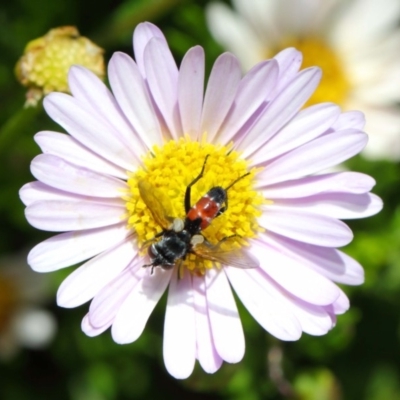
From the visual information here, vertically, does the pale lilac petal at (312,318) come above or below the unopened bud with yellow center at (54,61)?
below

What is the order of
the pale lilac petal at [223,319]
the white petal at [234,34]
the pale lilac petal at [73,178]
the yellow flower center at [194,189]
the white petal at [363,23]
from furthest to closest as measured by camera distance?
the white petal at [363,23] → the white petal at [234,34] → the yellow flower center at [194,189] → the pale lilac petal at [223,319] → the pale lilac petal at [73,178]

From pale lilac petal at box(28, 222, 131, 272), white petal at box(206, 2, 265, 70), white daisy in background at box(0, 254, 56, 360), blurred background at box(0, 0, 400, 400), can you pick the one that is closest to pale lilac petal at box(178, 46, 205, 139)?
pale lilac petal at box(28, 222, 131, 272)

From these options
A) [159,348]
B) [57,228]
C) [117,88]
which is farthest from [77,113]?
[159,348]

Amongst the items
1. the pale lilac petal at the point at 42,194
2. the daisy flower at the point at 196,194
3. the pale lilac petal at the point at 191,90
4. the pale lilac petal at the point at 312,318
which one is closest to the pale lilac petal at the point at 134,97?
the daisy flower at the point at 196,194

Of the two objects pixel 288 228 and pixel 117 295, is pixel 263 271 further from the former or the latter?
pixel 117 295

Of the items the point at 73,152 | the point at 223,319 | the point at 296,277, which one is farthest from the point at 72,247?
the point at 296,277

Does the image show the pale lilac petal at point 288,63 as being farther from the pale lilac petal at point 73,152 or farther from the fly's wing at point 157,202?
the pale lilac petal at point 73,152

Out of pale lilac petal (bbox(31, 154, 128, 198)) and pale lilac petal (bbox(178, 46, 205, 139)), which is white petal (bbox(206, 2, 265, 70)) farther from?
pale lilac petal (bbox(31, 154, 128, 198))
